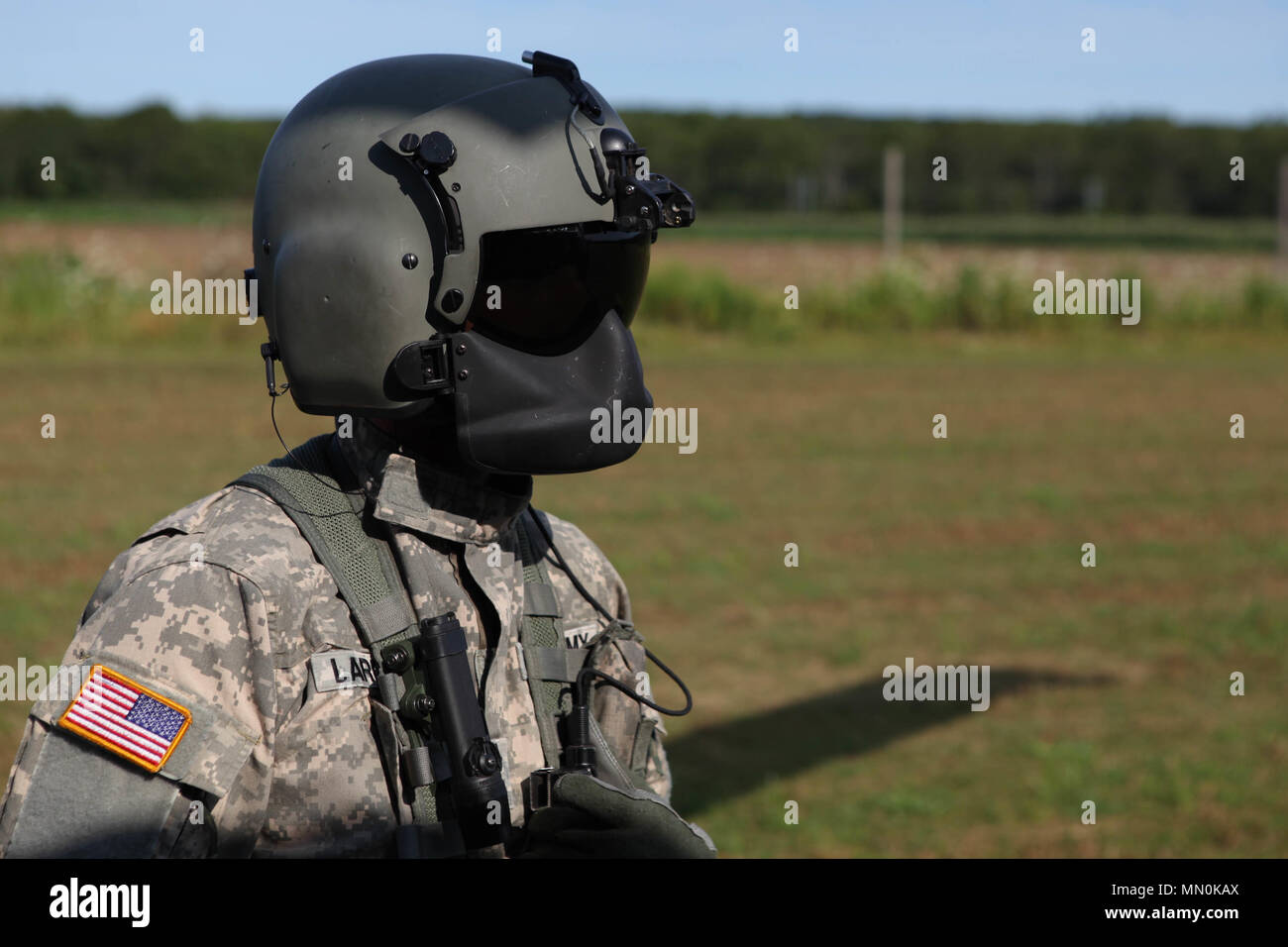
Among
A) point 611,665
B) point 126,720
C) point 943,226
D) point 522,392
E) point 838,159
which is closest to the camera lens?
point 126,720

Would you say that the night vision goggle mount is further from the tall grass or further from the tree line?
the tree line

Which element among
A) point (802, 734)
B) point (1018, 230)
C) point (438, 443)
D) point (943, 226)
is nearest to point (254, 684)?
point (438, 443)

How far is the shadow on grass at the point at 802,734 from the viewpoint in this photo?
5.61 m

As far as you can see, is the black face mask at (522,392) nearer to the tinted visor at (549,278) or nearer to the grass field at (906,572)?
the tinted visor at (549,278)

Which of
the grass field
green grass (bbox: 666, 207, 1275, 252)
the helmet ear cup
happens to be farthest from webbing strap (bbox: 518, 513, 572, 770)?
green grass (bbox: 666, 207, 1275, 252)

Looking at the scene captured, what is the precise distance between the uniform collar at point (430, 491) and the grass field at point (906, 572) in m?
3.17

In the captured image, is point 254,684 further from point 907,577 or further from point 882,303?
point 882,303

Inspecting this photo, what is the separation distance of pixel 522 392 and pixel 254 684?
58 centimetres

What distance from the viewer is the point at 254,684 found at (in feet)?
5.97

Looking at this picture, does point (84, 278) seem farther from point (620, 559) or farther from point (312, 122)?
point (312, 122)

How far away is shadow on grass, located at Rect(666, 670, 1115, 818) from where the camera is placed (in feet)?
18.4

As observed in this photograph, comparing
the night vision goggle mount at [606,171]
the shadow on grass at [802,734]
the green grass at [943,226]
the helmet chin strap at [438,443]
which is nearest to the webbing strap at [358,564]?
the helmet chin strap at [438,443]
